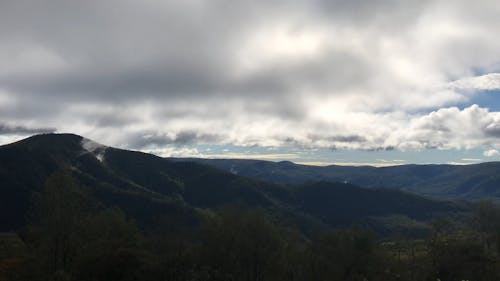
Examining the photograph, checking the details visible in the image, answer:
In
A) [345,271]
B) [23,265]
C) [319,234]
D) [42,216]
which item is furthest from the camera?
[319,234]

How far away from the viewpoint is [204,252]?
470ft

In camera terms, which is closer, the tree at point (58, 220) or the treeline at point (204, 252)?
the treeline at point (204, 252)

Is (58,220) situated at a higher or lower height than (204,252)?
higher

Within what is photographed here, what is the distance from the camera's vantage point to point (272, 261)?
149 m

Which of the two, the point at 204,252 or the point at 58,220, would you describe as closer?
the point at 58,220

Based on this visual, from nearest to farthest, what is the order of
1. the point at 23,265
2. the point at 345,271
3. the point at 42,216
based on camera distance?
1. the point at 23,265
2. the point at 42,216
3. the point at 345,271

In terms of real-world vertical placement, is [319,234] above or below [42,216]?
below

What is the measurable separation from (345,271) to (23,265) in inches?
3923

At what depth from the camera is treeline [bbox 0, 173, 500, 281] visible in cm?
11225

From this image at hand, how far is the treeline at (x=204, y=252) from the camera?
112m

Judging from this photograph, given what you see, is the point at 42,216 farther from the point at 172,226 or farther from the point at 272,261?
the point at 272,261

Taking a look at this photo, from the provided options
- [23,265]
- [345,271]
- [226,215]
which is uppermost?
[226,215]

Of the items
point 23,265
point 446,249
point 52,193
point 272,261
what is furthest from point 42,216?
point 446,249

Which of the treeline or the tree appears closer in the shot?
the treeline
